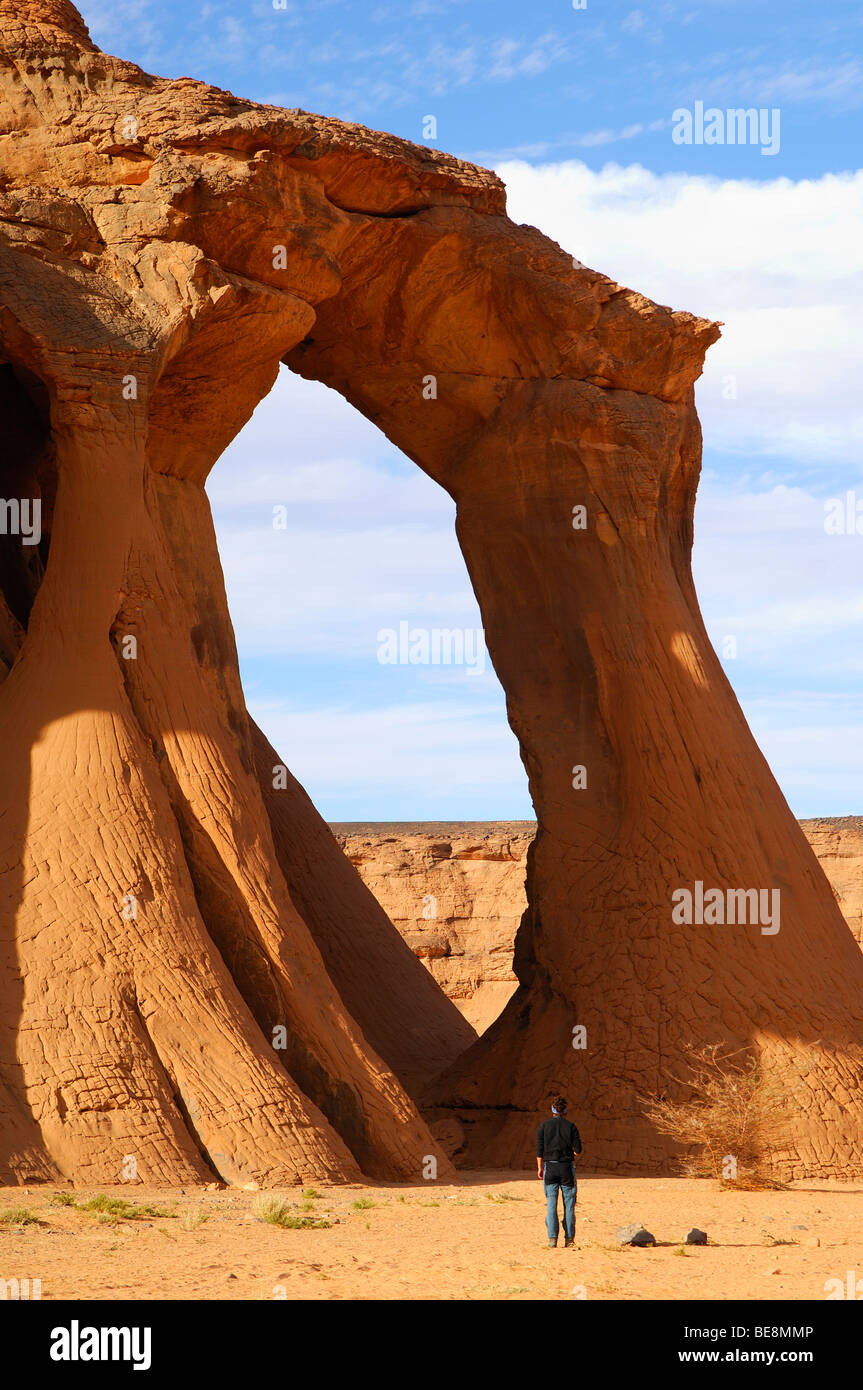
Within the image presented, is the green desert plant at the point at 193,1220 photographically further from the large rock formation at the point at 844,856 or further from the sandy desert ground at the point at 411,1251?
the large rock formation at the point at 844,856

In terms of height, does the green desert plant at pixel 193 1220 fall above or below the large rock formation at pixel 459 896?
below

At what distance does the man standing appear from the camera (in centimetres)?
830

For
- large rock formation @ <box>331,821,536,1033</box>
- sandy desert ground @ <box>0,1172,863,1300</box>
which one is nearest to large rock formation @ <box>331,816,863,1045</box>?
large rock formation @ <box>331,821,536,1033</box>

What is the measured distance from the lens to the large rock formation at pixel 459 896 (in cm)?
2680

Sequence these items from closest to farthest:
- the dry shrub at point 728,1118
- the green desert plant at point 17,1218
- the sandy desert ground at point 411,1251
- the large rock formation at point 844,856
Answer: the sandy desert ground at point 411,1251 < the green desert plant at point 17,1218 < the dry shrub at point 728,1118 < the large rock formation at point 844,856

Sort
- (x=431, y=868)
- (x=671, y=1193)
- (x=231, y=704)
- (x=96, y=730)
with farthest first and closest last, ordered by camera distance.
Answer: (x=431, y=868) < (x=231, y=704) < (x=671, y=1193) < (x=96, y=730)

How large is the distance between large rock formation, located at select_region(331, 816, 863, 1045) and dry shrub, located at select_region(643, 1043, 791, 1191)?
41.6 ft

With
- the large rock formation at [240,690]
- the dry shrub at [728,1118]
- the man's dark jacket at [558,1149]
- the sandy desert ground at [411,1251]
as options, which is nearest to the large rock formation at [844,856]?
the large rock formation at [240,690]

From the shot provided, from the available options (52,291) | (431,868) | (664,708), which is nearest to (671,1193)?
(664,708)

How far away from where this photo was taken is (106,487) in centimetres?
1175

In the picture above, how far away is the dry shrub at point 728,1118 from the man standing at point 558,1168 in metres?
4.70

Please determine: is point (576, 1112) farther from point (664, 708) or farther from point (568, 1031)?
point (664, 708)

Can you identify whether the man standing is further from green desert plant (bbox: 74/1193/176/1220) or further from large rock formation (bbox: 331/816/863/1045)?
large rock formation (bbox: 331/816/863/1045)

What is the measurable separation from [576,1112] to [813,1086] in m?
2.12
